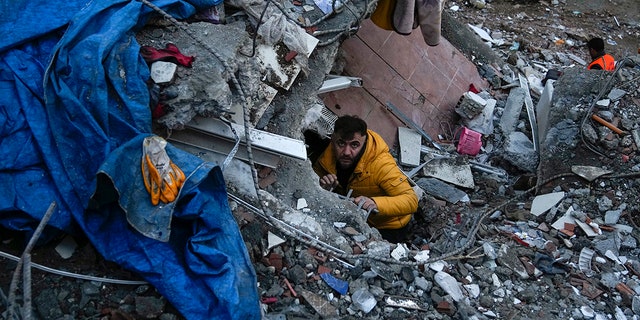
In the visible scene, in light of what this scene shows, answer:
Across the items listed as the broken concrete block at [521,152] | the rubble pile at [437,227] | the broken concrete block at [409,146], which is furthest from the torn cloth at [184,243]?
the broken concrete block at [521,152]

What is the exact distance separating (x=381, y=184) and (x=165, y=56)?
2.30 metres

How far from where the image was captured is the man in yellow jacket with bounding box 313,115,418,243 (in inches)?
210

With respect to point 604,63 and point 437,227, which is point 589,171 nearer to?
point 437,227

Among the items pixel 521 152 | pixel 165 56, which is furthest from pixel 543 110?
pixel 165 56

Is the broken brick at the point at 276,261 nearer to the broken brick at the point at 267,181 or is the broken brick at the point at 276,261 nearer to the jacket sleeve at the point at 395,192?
the broken brick at the point at 267,181

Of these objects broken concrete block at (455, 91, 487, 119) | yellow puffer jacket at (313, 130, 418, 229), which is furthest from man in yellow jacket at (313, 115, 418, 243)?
broken concrete block at (455, 91, 487, 119)

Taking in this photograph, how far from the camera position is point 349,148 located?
17.7 feet

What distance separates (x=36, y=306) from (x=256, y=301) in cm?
122

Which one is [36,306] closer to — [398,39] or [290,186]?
[290,186]

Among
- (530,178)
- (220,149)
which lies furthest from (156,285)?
(530,178)

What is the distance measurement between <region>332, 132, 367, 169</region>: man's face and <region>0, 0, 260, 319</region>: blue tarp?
179 cm

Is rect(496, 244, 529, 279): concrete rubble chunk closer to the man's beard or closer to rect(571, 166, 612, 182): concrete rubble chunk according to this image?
rect(571, 166, 612, 182): concrete rubble chunk

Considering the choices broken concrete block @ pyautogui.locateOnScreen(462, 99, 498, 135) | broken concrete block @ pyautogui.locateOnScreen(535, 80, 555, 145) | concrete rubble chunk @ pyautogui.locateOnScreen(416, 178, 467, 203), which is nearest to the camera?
concrete rubble chunk @ pyautogui.locateOnScreen(416, 178, 467, 203)

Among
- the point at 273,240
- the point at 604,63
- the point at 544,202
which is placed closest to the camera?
the point at 273,240
